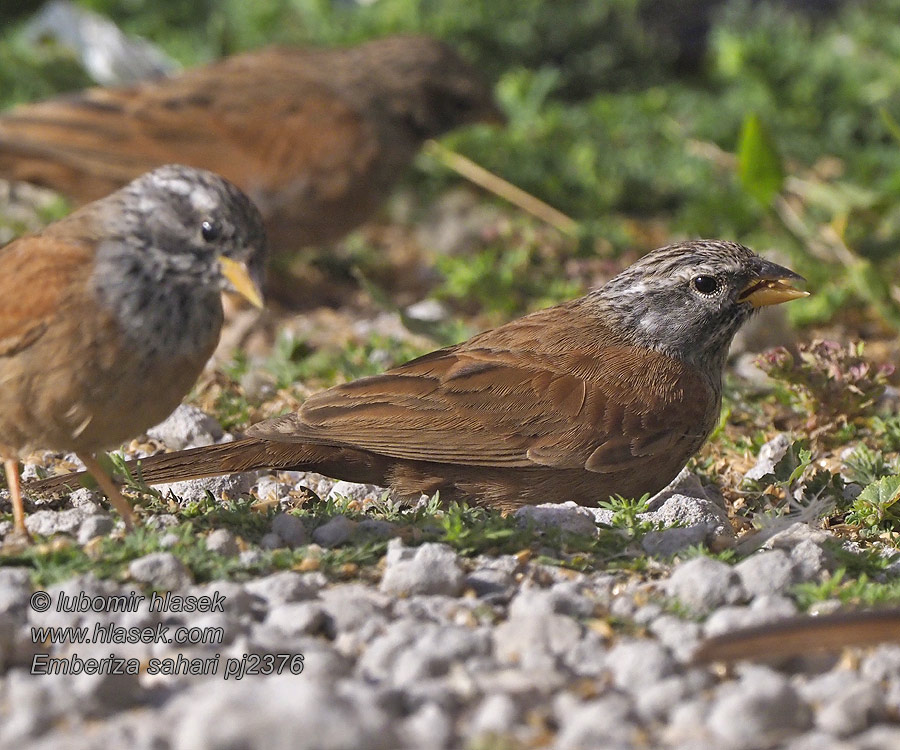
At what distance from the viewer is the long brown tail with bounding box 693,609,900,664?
2.74 m

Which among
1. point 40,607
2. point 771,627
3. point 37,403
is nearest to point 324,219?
point 37,403

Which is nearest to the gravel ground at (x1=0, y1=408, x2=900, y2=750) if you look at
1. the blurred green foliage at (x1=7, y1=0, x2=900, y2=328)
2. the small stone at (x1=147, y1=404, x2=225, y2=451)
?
the small stone at (x1=147, y1=404, x2=225, y2=451)

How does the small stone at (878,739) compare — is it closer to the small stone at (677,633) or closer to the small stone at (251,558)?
the small stone at (677,633)

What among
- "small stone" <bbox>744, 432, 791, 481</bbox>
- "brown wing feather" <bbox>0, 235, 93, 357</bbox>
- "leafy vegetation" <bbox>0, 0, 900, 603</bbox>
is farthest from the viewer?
"small stone" <bbox>744, 432, 791, 481</bbox>

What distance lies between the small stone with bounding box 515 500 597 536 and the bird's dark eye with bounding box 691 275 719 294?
107 centimetres

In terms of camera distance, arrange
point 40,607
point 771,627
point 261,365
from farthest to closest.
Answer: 1. point 261,365
2. point 40,607
3. point 771,627

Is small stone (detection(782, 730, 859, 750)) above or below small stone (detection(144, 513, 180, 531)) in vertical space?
above

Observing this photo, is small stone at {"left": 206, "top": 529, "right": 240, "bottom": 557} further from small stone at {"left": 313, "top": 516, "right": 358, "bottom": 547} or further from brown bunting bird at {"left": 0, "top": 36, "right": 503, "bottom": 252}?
brown bunting bird at {"left": 0, "top": 36, "right": 503, "bottom": 252}

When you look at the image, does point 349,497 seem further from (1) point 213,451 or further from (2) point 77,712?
(2) point 77,712

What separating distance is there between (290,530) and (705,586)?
3.65ft

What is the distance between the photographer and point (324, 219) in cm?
725

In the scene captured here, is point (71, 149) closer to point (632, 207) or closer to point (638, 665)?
point (632, 207)

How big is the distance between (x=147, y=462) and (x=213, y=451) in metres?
0.21

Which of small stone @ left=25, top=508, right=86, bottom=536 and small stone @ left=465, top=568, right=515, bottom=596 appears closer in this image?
small stone @ left=465, top=568, right=515, bottom=596
